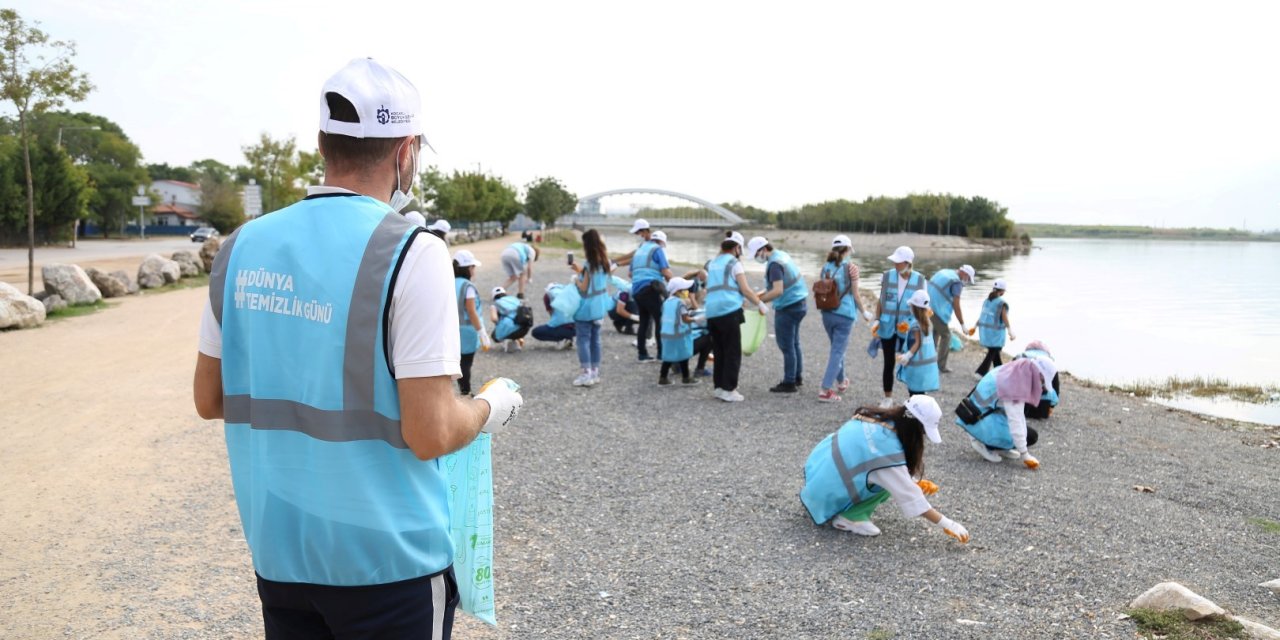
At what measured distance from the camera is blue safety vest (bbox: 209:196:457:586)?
165cm

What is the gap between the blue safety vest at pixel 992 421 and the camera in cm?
715

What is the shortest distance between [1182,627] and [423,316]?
415 cm

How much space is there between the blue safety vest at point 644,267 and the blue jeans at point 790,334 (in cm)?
199

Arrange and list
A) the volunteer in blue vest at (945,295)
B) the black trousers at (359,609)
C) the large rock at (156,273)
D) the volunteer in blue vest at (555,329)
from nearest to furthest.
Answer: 1. the black trousers at (359,609)
2. the volunteer in blue vest at (945,295)
3. the volunteer in blue vest at (555,329)
4. the large rock at (156,273)

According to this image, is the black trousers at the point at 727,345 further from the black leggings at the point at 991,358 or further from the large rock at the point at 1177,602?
the large rock at the point at 1177,602

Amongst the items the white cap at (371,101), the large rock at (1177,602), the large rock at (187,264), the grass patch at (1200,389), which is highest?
the white cap at (371,101)

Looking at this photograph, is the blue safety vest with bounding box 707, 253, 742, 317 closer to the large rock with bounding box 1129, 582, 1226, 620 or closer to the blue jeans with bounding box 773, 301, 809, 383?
the blue jeans with bounding box 773, 301, 809, 383

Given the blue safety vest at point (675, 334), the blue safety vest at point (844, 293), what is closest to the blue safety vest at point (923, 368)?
the blue safety vest at point (844, 293)

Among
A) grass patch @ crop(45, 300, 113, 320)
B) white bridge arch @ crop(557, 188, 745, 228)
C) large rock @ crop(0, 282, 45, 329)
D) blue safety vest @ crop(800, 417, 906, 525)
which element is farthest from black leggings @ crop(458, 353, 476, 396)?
white bridge arch @ crop(557, 188, 745, 228)

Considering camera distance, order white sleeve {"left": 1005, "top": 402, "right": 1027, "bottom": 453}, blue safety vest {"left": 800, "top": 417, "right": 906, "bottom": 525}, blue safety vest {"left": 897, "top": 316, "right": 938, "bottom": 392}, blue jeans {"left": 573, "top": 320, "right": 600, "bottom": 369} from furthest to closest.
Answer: blue jeans {"left": 573, "top": 320, "right": 600, "bottom": 369}, blue safety vest {"left": 897, "top": 316, "right": 938, "bottom": 392}, white sleeve {"left": 1005, "top": 402, "right": 1027, "bottom": 453}, blue safety vest {"left": 800, "top": 417, "right": 906, "bottom": 525}

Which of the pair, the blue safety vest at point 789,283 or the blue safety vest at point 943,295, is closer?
the blue safety vest at point 789,283

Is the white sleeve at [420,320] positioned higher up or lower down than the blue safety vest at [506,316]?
higher up

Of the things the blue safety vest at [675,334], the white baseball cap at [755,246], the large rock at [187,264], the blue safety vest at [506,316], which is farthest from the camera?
the large rock at [187,264]

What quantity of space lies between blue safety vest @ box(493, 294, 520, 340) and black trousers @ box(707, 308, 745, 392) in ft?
13.2
